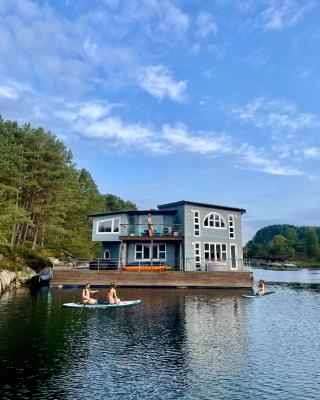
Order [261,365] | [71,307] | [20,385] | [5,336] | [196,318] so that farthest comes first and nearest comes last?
[71,307], [196,318], [5,336], [261,365], [20,385]

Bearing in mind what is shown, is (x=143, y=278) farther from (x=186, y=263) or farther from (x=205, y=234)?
(x=205, y=234)

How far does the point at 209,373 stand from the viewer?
14.0m

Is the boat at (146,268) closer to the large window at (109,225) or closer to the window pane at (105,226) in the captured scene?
the large window at (109,225)

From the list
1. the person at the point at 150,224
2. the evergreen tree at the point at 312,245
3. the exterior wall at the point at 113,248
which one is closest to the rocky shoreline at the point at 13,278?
the exterior wall at the point at 113,248

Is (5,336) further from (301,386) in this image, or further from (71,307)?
(301,386)

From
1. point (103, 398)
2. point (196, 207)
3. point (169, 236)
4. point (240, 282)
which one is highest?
point (196, 207)

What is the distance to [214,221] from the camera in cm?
4609

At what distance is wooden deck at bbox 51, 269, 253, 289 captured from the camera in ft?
132

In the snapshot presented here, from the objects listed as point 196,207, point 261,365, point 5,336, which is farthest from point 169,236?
point 261,365

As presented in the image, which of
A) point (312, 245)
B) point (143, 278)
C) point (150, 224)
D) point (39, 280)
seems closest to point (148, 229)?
point (150, 224)

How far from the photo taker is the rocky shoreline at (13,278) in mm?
37922

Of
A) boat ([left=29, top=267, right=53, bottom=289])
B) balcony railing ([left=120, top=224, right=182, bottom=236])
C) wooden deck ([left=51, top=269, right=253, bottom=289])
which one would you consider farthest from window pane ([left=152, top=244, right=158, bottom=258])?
boat ([left=29, top=267, right=53, bottom=289])

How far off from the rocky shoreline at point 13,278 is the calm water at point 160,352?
9.88m

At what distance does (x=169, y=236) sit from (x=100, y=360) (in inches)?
1114
